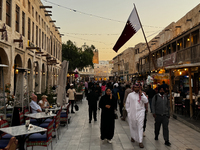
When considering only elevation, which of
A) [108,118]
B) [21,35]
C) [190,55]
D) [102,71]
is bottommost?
[108,118]

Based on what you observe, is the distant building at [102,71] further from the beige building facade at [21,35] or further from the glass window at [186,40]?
the glass window at [186,40]

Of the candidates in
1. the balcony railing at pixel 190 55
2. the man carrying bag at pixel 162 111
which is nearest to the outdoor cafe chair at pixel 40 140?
the man carrying bag at pixel 162 111

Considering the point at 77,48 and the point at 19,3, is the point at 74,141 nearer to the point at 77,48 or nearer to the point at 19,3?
the point at 19,3

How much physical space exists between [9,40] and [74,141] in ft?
32.0

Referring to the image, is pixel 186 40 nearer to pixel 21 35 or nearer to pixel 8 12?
pixel 21 35

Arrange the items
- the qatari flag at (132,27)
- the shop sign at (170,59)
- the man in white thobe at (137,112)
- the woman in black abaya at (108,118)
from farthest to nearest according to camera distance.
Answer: the shop sign at (170,59) → the qatari flag at (132,27) → the woman in black abaya at (108,118) → the man in white thobe at (137,112)

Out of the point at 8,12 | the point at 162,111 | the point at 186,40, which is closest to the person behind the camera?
the point at 162,111

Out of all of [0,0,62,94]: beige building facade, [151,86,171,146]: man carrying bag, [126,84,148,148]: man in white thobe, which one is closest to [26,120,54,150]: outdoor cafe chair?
[126,84,148,148]: man in white thobe

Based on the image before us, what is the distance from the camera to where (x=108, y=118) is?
6.69m

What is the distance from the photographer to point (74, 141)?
6695 millimetres

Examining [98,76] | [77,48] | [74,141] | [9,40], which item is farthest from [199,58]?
[98,76]

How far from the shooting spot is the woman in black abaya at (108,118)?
6567 mm

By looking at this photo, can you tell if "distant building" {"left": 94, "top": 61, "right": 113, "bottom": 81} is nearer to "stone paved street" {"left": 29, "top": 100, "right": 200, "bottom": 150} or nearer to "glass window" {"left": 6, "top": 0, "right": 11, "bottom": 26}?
"glass window" {"left": 6, "top": 0, "right": 11, "bottom": 26}

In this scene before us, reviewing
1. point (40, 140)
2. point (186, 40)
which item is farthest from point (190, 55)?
point (40, 140)
